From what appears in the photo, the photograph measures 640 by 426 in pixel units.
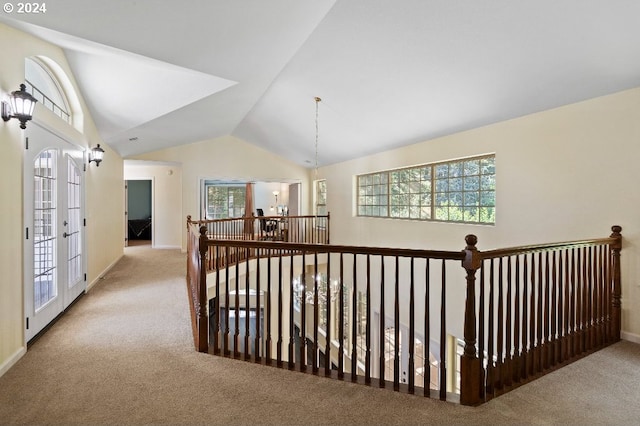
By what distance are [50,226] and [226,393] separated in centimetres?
278

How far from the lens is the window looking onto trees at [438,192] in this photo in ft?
16.1

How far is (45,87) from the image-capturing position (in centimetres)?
377

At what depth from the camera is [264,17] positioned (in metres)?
3.19

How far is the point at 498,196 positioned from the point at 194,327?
13.1ft

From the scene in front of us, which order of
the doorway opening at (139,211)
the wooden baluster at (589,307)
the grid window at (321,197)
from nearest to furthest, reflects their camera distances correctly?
the wooden baluster at (589,307), the grid window at (321,197), the doorway opening at (139,211)

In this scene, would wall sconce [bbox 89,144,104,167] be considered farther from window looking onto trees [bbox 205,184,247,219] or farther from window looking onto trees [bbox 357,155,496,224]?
window looking onto trees [bbox 205,184,247,219]

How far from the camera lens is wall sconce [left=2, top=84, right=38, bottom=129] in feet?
8.57

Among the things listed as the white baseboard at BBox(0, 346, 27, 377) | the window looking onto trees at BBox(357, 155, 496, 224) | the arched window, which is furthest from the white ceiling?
the white baseboard at BBox(0, 346, 27, 377)

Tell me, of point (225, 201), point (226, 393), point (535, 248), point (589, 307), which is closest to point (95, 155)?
point (226, 393)

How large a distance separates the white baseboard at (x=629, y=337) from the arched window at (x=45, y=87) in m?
6.02

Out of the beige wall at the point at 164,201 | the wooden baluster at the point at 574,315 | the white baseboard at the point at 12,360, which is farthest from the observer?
the beige wall at the point at 164,201

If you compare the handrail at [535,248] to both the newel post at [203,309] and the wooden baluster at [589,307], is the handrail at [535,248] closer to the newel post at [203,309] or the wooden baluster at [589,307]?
the wooden baluster at [589,307]

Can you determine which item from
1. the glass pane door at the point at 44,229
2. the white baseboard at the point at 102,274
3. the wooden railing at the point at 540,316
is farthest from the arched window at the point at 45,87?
the wooden railing at the point at 540,316

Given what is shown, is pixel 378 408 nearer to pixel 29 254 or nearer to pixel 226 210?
pixel 29 254
